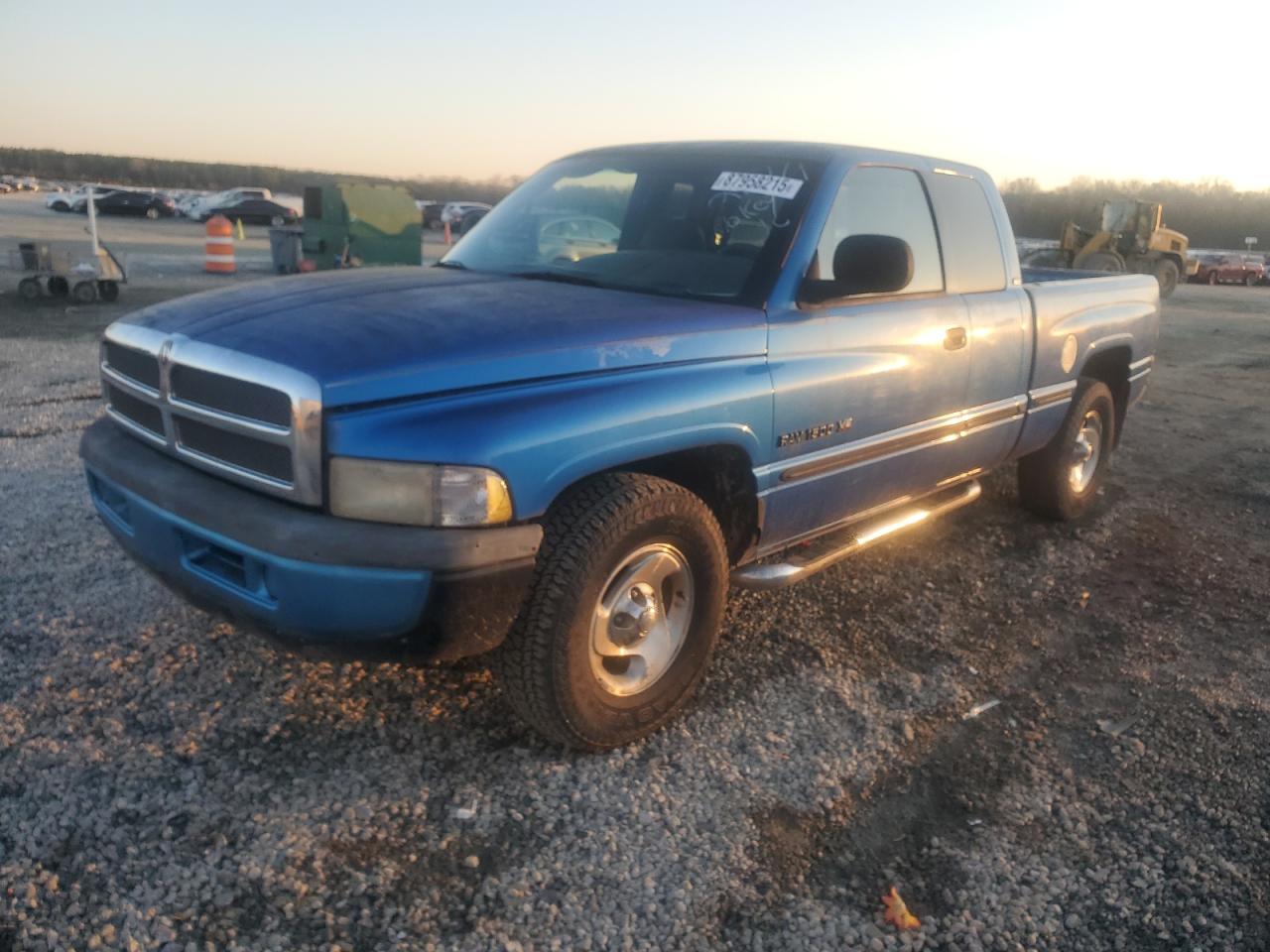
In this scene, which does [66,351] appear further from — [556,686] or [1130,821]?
[1130,821]

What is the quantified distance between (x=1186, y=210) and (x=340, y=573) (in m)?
88.3

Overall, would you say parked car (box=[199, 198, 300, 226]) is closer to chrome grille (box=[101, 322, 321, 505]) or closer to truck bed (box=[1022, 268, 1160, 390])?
truck bed (box=[1022, 268, 1160, 390])

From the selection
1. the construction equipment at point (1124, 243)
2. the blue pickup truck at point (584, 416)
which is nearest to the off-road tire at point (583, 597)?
the blue pickup truck at point (584, 416)

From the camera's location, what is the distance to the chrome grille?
8.14 ft

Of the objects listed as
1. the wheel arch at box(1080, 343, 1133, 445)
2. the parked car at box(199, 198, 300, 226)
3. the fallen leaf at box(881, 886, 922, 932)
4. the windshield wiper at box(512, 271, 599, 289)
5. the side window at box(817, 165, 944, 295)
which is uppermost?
the parked car at box(199, 198, 300, 226)

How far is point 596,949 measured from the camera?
2.30 m

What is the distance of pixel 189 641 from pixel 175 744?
0.69m

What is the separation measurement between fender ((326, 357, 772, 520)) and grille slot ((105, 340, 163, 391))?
2.92 ft

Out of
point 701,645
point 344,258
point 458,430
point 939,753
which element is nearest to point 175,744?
point 458,430

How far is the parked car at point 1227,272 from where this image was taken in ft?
120

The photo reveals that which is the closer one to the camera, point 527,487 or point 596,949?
point 596,949

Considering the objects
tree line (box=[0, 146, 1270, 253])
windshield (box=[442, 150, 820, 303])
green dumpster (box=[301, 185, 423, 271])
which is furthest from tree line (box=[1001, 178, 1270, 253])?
windshield (box=[442, 150, 820, 303])

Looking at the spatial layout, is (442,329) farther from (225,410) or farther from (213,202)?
(213,202)

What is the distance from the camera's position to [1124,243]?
27.1 m
